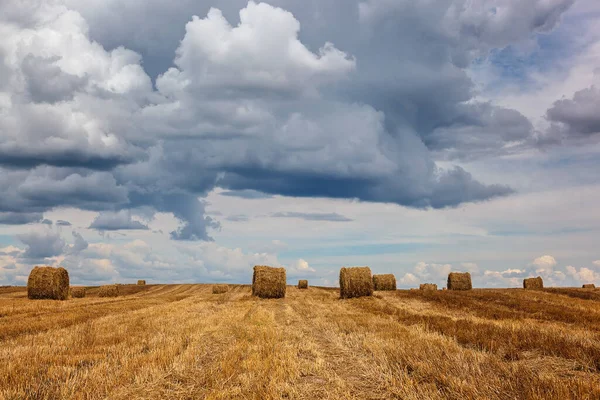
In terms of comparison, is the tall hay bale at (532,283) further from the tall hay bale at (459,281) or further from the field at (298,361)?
the field at (298,361)

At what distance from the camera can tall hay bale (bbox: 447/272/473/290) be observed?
35.8 m

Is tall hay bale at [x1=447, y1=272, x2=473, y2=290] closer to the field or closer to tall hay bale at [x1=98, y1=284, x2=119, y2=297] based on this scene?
the field

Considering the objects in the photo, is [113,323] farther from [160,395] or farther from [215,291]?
[215,291]

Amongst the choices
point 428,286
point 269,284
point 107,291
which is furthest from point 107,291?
point 428,286

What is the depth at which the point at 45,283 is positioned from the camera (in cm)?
2794

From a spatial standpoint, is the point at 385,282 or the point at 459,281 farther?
the point at 459,281

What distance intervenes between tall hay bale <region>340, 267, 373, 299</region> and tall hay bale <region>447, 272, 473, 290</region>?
11.4 meters

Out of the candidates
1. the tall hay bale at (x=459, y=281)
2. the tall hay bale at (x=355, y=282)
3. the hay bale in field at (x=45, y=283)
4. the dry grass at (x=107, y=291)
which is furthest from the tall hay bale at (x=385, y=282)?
the hay bale in field at (x=45, y=283)

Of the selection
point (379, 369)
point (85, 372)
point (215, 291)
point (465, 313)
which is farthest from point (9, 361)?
point (215, 291)

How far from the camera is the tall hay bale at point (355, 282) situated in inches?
1070

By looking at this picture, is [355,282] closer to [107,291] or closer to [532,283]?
[532,283]

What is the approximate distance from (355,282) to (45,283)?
18.7 metres

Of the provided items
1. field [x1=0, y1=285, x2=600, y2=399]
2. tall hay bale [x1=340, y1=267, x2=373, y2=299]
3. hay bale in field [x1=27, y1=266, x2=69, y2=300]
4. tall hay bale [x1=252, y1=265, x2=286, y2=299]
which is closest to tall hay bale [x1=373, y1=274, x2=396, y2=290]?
tall hay bale [x1=340, y1=267, x2=373, y2=299]

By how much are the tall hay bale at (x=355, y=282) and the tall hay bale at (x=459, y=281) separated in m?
11.4
